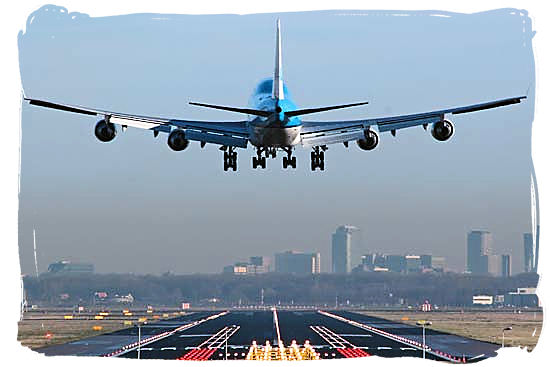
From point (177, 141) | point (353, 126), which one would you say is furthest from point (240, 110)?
point (353, 126)

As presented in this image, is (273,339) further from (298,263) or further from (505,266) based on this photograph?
(505,266)

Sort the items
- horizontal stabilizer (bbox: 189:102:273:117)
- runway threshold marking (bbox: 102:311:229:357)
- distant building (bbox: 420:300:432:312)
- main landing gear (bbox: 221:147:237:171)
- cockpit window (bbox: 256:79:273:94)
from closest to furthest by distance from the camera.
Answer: horizontal stabilizer (bbox: 189:102:273:117) < main landing gear (bbox: 221:147:237:171) < runway threshold marking (bbox: 102:311:229:357) < distant building (bbox: 420:300:432:312) < cockpit window (bbox: 256:79:273:94)

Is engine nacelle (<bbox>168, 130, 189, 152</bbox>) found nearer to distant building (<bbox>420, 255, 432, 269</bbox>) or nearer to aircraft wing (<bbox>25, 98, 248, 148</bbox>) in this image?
aircraft wing (<bbox>25, 98, 248, 148</bbox>)

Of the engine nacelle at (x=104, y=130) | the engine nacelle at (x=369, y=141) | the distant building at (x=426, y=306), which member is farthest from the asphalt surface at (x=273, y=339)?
the engine nacelle at (x=369, y=141)

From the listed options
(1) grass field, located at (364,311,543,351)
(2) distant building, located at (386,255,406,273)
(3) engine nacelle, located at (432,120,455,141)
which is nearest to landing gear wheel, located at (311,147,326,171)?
(3) engine nacelle, located at (432,120,455,141)

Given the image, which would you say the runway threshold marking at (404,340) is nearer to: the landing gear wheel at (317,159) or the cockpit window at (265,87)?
the landing gear wheel at (317,159)
